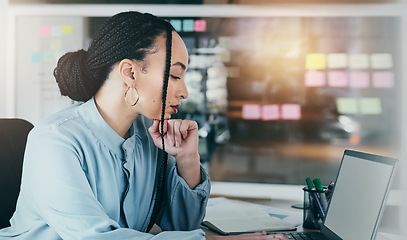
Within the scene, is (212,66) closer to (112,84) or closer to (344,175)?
(112,84)

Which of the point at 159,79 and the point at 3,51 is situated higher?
the point at 3,51

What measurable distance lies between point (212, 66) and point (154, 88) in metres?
1.92

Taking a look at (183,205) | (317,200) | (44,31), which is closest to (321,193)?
(317,200)

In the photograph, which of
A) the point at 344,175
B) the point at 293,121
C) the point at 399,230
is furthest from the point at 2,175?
the point at 399,230

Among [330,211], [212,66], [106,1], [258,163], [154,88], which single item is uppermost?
[106,1]

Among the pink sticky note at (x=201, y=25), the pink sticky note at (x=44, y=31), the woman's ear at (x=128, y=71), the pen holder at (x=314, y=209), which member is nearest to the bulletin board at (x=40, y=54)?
the pink sticky note at (x=44, y=31)

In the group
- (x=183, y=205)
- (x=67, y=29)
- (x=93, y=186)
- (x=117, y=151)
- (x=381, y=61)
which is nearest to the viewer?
(x=93, y=186)

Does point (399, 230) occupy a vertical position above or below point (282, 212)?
below

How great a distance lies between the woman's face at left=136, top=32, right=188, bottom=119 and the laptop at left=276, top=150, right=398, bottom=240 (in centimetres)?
49

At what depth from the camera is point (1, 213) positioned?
1.27 m

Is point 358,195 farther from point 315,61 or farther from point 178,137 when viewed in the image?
point 315,61

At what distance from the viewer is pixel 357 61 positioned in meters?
2.90

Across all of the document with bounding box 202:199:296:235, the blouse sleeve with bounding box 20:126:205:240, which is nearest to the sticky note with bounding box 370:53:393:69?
the document with bounding box 202:199:296:235

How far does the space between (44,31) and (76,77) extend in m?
2.23
